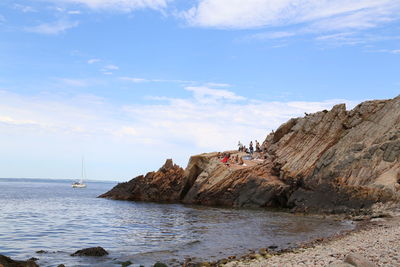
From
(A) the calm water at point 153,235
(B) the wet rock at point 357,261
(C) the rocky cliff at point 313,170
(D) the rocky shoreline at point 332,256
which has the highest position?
(C) the rocky cliff at point 313,170

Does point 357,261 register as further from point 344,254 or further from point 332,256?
point 344,254

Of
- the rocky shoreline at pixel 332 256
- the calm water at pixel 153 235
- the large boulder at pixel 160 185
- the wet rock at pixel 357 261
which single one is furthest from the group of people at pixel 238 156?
the wet rock at pixel 357 261

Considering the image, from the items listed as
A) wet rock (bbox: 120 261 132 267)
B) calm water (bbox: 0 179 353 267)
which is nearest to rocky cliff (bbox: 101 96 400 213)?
calm water (bbox: 0 179 353 267)

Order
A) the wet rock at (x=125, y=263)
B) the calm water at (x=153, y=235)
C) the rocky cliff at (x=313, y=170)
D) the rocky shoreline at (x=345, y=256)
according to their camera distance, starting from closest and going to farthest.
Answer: the rocky shoreline at (x=345, y=256) < the wet rock at (x=125, y=263) < the calm water at (x=153, y=235) < the rocky cliff at (x=313, y=170)

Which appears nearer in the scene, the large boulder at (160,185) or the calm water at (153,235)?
the calm water at (153,235)

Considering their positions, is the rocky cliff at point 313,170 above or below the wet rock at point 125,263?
above

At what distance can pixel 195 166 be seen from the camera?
6112 centimetres

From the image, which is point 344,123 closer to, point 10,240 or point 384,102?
point 384,102

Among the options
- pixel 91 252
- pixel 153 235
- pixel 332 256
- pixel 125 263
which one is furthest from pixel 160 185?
pixel 332 256

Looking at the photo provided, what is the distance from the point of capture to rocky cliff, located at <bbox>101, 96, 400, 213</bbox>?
40.0m

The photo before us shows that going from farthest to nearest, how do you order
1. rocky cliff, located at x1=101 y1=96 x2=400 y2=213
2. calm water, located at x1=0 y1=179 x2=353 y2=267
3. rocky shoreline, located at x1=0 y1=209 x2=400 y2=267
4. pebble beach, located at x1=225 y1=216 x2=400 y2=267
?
rocky cliff, located at x1=101 y1=96 x2=400 y2=213
calm water, located at x1=0 y1=179 x2=353 y2=267
pebble beach, located at x1=225 y1=216 x2=400 y2=267
rocky shoreline, located at x1=0 y1=209 x2=400 y2=267

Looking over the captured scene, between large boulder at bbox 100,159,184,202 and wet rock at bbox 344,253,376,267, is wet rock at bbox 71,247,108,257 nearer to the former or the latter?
wet rock at bbox 344,253,376,267

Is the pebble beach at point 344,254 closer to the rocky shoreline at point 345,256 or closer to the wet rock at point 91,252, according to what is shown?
the rocky shoreline at point 345,256

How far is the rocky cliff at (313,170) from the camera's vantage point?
131 ft
